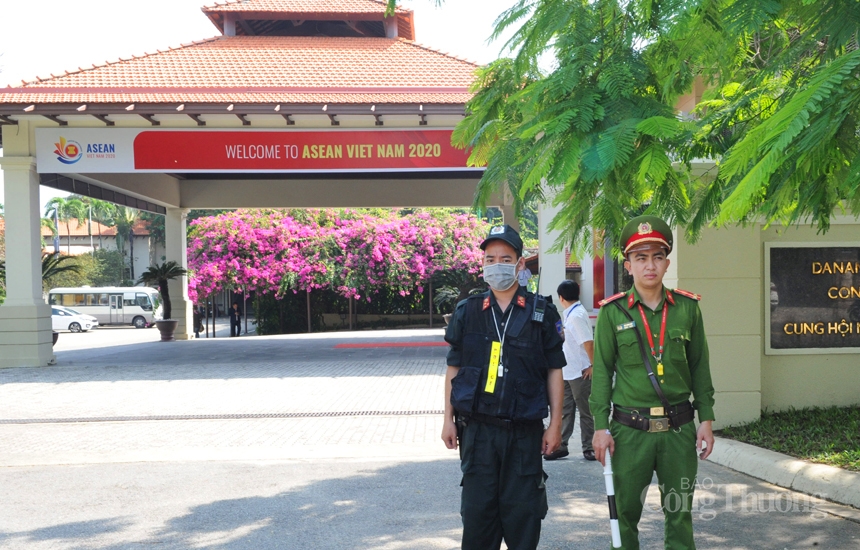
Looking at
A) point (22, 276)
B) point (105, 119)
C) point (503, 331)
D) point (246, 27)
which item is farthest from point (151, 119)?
point (503, 331)

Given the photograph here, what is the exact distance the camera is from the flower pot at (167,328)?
24.6 meters

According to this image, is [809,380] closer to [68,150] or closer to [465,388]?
[465,388]

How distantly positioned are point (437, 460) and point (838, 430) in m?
3.56

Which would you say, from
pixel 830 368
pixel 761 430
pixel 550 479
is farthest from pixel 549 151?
pixel 830 368

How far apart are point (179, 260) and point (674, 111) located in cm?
2242

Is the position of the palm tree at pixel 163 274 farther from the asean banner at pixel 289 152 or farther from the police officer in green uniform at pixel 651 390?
the police officer in green uniform at pixel 651 390

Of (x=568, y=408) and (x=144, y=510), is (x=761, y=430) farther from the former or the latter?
(x=144, y=510)

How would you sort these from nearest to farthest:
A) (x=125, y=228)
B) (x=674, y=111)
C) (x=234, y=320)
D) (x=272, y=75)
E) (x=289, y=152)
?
1. (x=674, y=111)
2. (x=289, y=152)
3. (x=272, y=75)
4. (x=234, y=320)
5. (x=125, y=228)

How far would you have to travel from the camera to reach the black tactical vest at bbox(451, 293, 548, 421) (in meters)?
3.57

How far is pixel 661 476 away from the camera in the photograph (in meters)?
3.57

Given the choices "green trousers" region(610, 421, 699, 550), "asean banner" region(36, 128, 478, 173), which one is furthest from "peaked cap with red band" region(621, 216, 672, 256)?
"asean banner" region(36, 128, 478, 173)

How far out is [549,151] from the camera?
407cm

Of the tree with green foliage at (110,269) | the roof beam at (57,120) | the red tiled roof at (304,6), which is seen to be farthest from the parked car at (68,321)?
the roof beam at (57,120)

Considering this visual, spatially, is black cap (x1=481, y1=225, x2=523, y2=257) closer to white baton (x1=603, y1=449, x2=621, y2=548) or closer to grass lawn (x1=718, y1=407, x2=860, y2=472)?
white baton (x1=603, y1=449, x2=621, y2=548)
